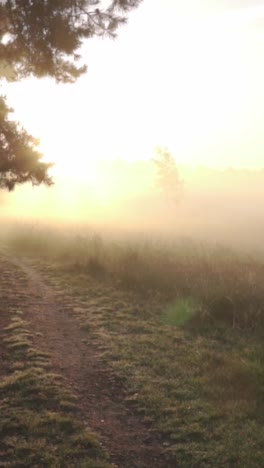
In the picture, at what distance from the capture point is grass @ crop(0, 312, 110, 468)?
5.46 meters

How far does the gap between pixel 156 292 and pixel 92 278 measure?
3.30m

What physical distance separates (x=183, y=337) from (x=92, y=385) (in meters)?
3.19

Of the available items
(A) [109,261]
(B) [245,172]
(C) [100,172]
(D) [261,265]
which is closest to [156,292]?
(A) [109,261]

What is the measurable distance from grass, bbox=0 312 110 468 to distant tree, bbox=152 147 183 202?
156 feet

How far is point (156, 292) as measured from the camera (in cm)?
1395

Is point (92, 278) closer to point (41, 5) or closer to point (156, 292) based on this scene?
point (156, 292)

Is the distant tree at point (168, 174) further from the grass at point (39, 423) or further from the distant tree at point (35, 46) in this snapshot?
the grass at point (39, 423)

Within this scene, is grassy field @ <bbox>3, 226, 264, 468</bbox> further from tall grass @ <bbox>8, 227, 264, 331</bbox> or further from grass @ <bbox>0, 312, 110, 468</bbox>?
grass @ <bbox>0, 312, 110, 468</bbox>

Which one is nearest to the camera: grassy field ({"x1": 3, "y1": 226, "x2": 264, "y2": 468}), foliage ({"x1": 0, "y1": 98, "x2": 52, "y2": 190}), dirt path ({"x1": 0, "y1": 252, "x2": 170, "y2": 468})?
dirt path ({"x1": 0, "y1": 252, "x2": 170, "y2": 468})

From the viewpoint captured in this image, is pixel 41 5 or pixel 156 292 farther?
pixel 156 292

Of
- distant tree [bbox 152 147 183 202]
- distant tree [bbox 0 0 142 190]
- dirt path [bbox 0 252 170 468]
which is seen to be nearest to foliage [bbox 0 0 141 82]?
distant tree [bbox 0 0 142 190]

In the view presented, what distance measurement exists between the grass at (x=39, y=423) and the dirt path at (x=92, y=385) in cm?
26

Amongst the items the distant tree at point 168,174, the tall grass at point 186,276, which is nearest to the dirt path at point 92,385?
the tall grass at point 186,276

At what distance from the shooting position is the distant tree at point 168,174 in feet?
179
